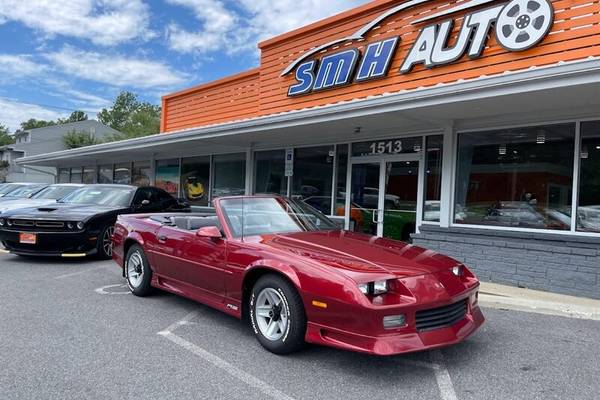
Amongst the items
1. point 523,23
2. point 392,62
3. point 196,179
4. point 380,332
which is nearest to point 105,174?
point 196,179

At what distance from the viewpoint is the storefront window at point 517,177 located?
7434 millimetres

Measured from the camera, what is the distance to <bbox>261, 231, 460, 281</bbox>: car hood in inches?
149

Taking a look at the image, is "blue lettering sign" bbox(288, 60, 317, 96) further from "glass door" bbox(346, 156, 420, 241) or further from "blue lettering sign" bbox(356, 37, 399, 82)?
"glass door" bbox(346, 156, 420, 241)

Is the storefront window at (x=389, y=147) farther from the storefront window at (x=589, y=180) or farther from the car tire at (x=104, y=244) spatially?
the car tire at (x=104, y=244)

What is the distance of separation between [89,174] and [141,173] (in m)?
5.46

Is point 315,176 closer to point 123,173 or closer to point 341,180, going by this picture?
point 341,180

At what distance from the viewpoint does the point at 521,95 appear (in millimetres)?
6379

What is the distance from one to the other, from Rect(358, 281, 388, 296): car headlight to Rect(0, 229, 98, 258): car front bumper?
6.44m

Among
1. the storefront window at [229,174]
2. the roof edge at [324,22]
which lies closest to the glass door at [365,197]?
the roof edge at [324,22]

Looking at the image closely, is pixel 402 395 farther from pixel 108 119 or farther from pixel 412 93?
pixel 108 119

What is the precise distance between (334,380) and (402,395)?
1.71 feet

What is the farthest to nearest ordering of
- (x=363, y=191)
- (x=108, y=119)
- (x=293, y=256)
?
(x=108, y=119)
(x=363, y=191)
(x=293, y=256)

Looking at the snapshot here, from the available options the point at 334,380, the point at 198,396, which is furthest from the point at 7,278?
the point at 334,380

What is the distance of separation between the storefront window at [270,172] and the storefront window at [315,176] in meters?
0.49
